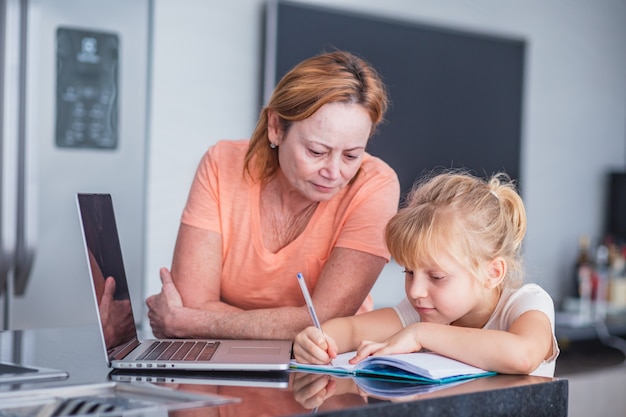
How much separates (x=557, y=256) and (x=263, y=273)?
252 cm

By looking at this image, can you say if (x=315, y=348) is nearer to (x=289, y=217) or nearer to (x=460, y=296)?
(x=460, y=296)

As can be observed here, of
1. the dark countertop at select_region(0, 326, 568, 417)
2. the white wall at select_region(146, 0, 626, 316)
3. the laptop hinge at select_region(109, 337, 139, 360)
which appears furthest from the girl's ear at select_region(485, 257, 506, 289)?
the white wall at select_region(146, 0, 626, 316)

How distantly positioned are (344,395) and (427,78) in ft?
8.35

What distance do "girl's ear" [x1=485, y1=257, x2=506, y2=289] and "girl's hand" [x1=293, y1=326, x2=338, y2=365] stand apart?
0.29 metres

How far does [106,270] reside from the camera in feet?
4.14

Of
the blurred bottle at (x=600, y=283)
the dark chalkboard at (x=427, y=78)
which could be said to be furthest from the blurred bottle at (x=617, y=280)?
the dark chalkboard at (x=427, y=78)

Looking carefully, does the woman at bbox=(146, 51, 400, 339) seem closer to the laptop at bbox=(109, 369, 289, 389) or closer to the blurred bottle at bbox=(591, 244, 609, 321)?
the laptop at bbox=(109, 369, 289, 389)

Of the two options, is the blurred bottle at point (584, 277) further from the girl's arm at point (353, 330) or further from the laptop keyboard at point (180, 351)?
the laptop keyboard at point (180, 351)

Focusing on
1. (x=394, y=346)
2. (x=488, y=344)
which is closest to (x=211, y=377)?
(x=394, y=346)

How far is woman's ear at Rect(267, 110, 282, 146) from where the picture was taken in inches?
65.9

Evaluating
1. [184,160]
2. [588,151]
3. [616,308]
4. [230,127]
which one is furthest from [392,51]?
[616,308]

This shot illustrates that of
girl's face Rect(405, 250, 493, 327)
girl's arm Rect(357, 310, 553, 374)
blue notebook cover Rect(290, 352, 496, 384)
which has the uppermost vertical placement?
girl's face Rect(405, 250, 493, 327)

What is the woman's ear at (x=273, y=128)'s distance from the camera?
1.67 meters

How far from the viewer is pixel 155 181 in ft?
8.99
